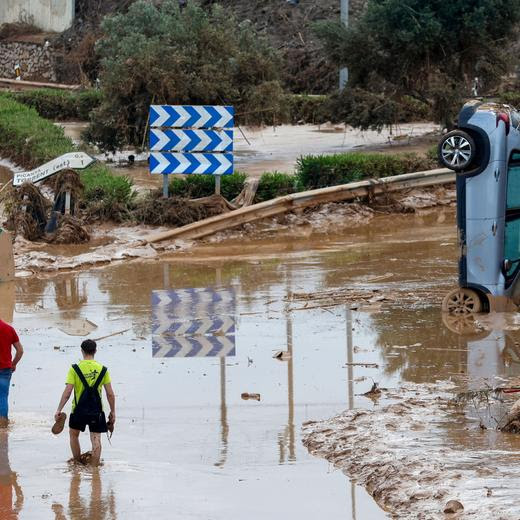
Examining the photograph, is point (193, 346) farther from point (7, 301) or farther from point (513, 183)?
point (513, 183)

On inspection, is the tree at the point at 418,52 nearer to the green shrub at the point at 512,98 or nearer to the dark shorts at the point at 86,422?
the green shrub at the point at 512,98

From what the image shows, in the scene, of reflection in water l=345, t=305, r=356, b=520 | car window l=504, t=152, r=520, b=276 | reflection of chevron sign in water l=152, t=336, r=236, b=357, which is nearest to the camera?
reflection in water l=345, t=305, r=356, b=520

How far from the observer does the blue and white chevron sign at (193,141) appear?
21.1m

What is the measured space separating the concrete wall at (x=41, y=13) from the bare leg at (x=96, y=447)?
50.6 meters

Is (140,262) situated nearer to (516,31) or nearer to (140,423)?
(140,423)

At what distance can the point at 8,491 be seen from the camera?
360 inches

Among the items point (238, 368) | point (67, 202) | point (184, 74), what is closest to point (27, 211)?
point (67, 202)

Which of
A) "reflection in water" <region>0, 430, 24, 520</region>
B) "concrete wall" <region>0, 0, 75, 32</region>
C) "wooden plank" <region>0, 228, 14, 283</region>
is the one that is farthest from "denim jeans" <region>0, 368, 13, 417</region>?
"concrete wall" <region>0, 0, 75, 32</region>

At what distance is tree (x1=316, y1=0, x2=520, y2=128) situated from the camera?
28.2m

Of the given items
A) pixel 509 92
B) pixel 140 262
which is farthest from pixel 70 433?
pixel 509 92

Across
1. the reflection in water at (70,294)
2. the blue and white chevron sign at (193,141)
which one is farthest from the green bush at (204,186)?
the reflection in water at (70,294)

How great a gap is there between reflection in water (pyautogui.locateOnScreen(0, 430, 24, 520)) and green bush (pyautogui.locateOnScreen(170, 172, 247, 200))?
1207 cm

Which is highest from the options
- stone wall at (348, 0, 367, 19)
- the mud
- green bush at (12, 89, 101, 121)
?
stone wall at (348, 0, 367, 19)

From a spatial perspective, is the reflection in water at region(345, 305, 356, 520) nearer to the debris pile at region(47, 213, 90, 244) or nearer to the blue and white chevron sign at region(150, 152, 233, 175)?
the debris pile at region(47, 213, 90, 244)
